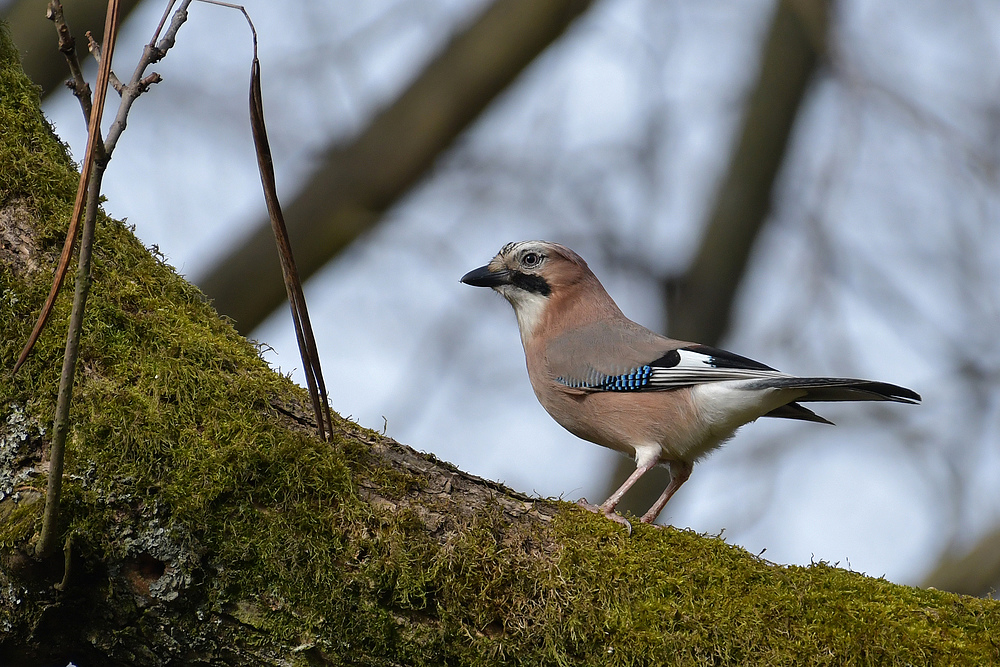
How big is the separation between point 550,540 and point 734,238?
4880mm

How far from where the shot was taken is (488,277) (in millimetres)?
5273

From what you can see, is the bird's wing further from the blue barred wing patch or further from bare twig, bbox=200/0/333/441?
bare twig, bbox=200/0/333/441

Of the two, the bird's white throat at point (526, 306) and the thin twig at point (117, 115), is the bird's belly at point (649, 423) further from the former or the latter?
the thin twig at point (117, 115)

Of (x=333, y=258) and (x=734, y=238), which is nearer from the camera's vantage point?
(x=333, y=258)

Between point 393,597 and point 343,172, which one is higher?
point 343,172

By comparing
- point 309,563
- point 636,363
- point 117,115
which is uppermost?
point 636,363

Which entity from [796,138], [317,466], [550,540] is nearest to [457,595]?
[550,540]

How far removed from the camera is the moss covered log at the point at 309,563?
2.53m

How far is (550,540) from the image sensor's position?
112 inches

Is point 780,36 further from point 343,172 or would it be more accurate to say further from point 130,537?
point 130,537

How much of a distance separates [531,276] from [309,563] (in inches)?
Result: 117

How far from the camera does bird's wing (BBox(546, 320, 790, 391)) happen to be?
4.39 m

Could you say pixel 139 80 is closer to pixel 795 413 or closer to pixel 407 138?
pixel 795 413

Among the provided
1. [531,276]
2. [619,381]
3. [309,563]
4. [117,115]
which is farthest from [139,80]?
[531,276]
